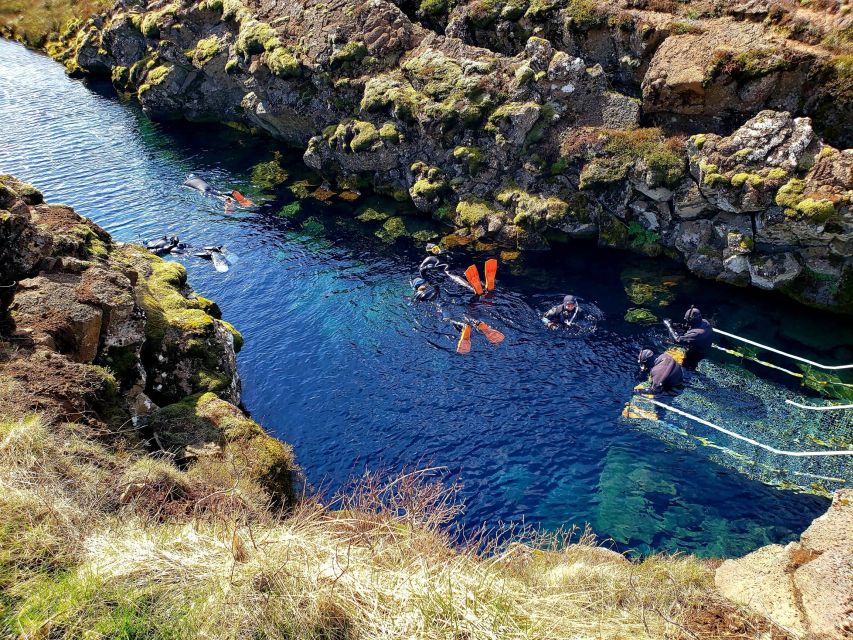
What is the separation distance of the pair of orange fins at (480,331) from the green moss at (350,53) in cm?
2021

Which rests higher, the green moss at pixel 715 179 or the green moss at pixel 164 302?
the green moss at pixel 715 179

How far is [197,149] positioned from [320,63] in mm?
12780

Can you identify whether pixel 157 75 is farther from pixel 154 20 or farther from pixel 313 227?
pixel 313 227

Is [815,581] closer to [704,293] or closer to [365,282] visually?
[704,293]

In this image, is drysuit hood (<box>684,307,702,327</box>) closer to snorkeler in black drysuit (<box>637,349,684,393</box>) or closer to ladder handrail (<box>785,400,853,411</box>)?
snorkeler in black drysuit (<box>637,349,684,393</box>)

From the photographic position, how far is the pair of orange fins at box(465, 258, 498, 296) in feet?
79.8

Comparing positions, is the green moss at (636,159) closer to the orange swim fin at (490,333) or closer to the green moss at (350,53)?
the orange swim fin at (490,333)

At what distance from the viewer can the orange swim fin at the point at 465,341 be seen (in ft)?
69.9

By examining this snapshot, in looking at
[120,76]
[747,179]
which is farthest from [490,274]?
[120,76]

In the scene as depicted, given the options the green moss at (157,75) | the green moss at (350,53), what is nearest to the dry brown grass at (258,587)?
the green moss at (350,53)

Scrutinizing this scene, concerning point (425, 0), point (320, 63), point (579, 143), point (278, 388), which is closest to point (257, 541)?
point (278, 388)

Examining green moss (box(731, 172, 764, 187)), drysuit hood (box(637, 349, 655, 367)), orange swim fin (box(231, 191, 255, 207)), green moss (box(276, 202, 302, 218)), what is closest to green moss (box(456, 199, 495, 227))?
green moss (box(276, 202, 302, 218))

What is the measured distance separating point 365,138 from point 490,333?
15998 millimetres

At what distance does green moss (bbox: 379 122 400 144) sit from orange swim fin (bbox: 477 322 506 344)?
14250 millimetres
